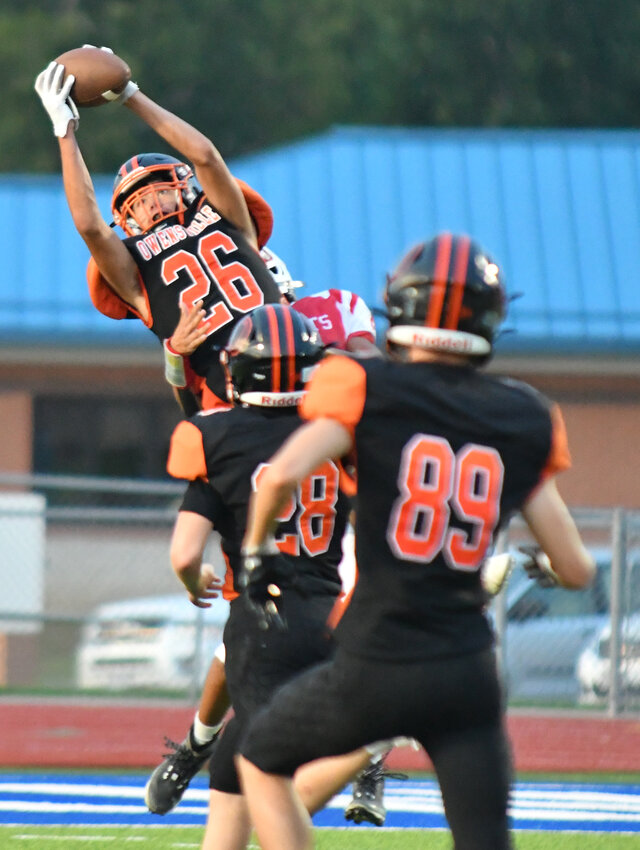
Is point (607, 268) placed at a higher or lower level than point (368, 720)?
higher

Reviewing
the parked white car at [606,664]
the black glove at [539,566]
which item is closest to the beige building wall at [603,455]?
the parked white car at [606,664]

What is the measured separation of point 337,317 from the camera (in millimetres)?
5801

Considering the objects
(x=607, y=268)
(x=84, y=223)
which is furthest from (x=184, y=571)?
(x=607, y=268)

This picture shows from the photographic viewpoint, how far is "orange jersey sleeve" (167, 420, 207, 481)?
4.54 meters

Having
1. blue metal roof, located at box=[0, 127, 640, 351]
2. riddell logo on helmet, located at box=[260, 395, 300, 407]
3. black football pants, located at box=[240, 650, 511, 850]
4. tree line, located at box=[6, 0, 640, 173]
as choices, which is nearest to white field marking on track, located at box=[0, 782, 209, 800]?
riddell logo on helmet, located at box=[260, 395, 300, 407]

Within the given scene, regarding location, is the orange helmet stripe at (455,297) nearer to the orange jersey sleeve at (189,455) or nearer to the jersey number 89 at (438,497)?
the jersey number 89 at (438,497)

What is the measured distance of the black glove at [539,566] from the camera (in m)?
3.94

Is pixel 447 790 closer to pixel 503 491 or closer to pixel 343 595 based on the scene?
pixel 503 491

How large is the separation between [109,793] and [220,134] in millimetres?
34444

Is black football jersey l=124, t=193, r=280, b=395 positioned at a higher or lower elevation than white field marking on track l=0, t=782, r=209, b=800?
higher

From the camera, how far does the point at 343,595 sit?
4.88m

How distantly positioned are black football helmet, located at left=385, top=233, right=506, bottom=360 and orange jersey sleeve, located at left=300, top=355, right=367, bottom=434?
22 centimetres

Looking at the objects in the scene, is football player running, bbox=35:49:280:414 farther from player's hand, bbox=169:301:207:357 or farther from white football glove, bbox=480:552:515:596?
white football glove, bbox=480:552:515:596

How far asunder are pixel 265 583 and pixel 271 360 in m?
0.65
